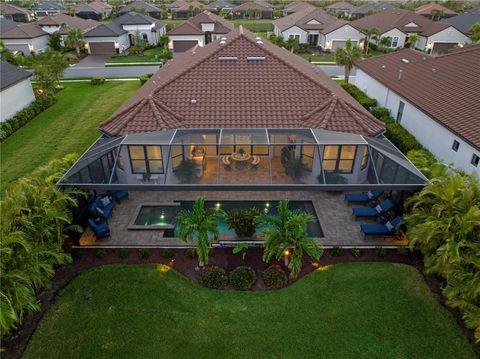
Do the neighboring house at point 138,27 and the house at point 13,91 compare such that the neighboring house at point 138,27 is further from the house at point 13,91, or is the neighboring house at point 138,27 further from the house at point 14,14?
the house at point 14,14

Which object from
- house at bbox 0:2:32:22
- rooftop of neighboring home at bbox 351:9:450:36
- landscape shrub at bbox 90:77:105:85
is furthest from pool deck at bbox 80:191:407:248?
house at bbox 0:2:32:22

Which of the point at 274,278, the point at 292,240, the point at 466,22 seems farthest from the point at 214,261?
the point at 466,22

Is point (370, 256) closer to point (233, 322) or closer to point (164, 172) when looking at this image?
point (233, 322)

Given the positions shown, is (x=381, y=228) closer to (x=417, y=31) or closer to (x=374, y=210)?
(x=374, y=210)

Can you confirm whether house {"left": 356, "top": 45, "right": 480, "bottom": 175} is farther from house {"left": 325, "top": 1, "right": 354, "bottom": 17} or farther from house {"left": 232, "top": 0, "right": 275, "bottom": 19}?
house {"left": 325, "top": 1, "right": 354, "bottom": 17}

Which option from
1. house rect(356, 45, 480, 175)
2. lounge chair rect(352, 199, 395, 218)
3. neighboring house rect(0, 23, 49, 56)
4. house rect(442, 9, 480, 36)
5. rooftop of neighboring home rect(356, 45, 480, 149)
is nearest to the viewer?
lounge chair rect(352, 199, 395, 218)
